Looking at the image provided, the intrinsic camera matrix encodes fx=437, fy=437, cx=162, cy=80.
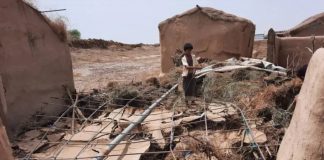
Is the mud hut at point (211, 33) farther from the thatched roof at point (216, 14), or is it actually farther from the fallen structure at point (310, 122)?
the fallen structure at point (310, 122)

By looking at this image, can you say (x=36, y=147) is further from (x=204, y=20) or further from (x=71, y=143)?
(x=204, y=20)

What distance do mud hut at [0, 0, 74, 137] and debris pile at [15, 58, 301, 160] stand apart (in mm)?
377

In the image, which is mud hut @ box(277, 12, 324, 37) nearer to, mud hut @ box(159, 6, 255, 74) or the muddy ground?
mud hut @ box(159, 6, 255, 74)

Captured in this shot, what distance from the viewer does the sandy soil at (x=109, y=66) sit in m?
14.2

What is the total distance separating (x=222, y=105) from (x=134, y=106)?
158 cm

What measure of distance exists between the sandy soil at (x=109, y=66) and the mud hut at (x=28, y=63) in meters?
1.95

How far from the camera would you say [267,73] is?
859 centimetres

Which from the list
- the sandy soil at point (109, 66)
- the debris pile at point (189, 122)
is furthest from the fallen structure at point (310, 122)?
the sandy soil at point (109, 66)

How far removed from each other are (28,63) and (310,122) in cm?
564

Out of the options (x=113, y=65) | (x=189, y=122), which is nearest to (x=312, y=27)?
(x=189, y=122)

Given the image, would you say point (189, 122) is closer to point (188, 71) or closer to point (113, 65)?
point (188, 71)

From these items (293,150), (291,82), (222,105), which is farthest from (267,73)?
(293,150)

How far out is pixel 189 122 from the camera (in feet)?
19.2

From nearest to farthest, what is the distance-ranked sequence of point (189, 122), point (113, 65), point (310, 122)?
point (310, 122) < point (189, 122) < point (113, 65)
